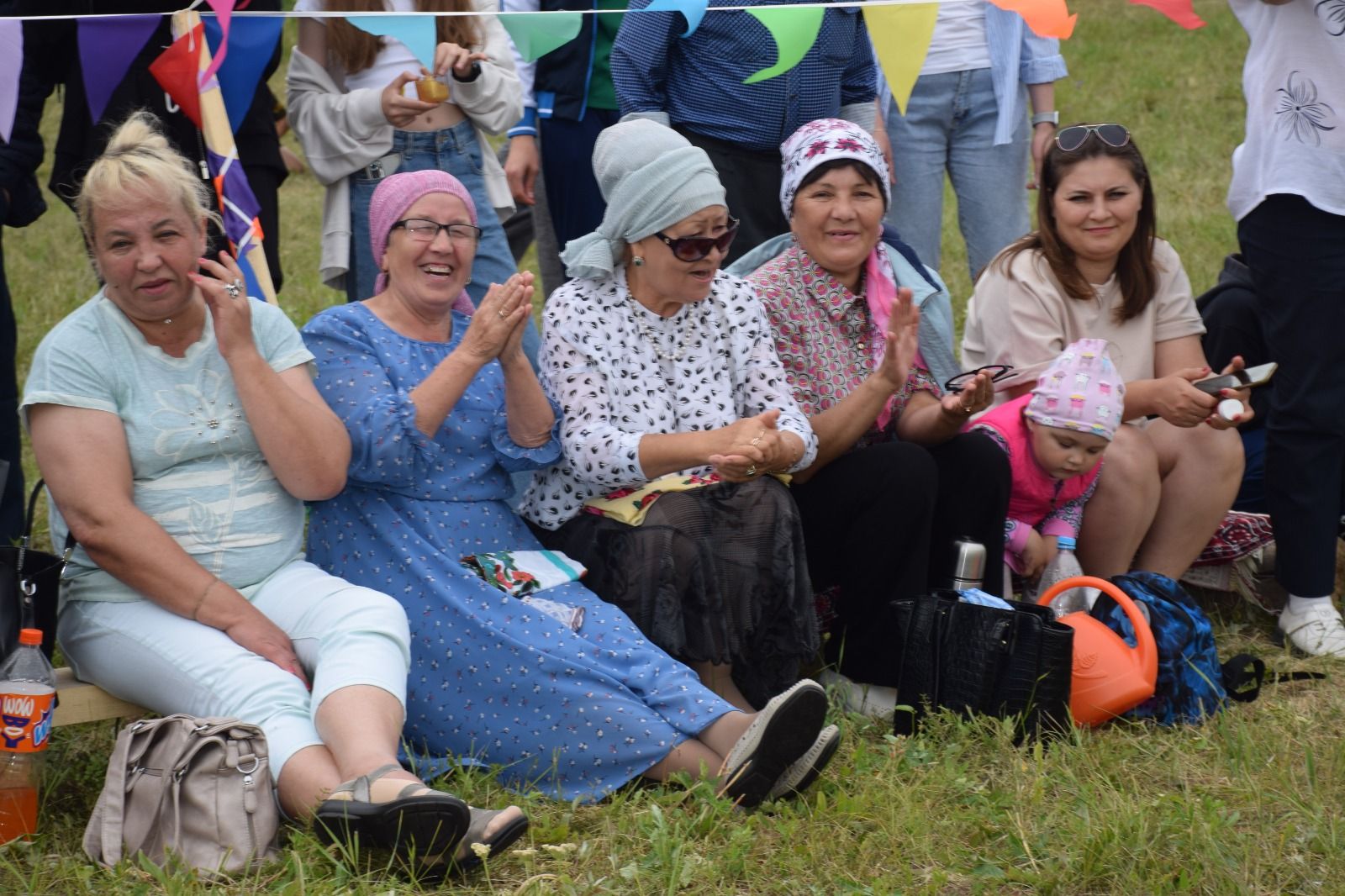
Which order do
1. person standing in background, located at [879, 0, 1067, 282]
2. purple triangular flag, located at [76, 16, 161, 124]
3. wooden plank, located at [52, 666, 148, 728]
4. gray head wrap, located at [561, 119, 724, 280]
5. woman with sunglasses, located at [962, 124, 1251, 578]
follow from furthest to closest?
person standing in background, located at [879, 0, 1067, 282]
woman with sunglasses, located at [962, 124, 1251, 578]
purple triangular flag, located at [76, 16, 161, 124]
gray head wrap, located at [561, 119, 724, 280]
wooden plank, located at [52, 666, 148, 728]

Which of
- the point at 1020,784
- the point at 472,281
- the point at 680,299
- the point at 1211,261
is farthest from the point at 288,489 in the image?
the point at 1211,261

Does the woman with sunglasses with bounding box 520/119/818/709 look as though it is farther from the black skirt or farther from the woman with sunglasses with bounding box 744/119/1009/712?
the woman with sunglasses with bounding box 744/119/1009/712

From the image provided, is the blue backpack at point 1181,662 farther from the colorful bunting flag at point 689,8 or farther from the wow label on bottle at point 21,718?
the wow label on bottle at point 21,718

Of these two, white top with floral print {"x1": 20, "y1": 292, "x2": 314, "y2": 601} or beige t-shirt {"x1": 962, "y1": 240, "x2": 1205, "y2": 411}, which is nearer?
white top with floral print {"x1": 20, "y1": 292, "x2": 314, "y2": 601}

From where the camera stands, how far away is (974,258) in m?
5.32

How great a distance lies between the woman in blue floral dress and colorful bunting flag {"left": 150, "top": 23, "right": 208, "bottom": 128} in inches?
28.3

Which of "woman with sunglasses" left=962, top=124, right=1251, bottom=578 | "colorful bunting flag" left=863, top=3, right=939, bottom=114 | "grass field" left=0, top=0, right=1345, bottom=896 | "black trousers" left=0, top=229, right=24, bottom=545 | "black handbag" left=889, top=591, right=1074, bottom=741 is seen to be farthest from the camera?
"black trousers" left=0, top=229, right=24, bottom=545

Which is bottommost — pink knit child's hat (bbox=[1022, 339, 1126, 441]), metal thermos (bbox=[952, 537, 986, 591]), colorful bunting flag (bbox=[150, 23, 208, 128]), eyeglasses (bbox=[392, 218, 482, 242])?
metal thermos (bbox=[952, 537, 986, 591])

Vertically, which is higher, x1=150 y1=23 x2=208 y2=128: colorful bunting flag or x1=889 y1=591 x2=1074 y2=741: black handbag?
x1=150 y1=23 x2=208 y2=128: colorful bunting flag

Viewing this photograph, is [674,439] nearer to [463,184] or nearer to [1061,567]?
[1061,567]

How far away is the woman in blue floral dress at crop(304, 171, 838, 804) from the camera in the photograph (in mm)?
3318

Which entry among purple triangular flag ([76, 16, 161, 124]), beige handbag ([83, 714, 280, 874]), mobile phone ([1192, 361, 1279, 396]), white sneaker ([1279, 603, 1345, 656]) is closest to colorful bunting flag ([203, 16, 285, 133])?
purple triangular flag ([76, 16, 161, 124])

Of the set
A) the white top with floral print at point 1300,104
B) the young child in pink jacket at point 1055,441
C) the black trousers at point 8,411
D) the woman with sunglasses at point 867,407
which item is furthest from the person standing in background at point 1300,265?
the black trousers at point 8,411

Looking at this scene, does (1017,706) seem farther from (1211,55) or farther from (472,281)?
(1211,55)
